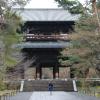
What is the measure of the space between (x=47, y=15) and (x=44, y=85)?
11.6m

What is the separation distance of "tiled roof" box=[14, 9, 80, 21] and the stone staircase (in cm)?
732

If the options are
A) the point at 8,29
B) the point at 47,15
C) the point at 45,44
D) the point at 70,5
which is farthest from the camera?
the point at 47,15

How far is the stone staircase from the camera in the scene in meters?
40.6

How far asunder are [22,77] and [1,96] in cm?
2130

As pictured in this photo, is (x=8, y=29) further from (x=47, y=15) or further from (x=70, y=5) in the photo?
(x=47, y=15)

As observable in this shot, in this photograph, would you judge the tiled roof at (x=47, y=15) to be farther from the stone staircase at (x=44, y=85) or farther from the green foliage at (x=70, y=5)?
the stone staircase at (x=44, y=85)

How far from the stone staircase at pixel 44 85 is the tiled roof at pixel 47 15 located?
7325 millimetres

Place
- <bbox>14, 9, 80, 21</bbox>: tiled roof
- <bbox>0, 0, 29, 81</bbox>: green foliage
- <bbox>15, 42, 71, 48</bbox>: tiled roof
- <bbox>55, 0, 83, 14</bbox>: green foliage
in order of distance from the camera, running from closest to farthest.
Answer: <bbox>0, 0, 29, 81</bbox>: green foliage, <bbox>55, 0, 83, 14</bbox>: green foliage, <bbox>15, 42, 71, 48</bbox>: tiled roof, <bbox>14, 9, 80, 21</bbox>: tiled roof

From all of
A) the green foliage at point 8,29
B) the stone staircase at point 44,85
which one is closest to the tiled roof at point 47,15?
the stone staircase at point 44,85

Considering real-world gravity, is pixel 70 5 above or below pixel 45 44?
above

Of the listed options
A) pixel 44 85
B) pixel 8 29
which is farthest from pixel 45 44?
pixel 8 29

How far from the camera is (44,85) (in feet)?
138

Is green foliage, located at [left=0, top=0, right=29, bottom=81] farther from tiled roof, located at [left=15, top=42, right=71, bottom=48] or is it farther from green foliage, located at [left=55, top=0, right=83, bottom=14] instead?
tiled roof, located at [left=15, top=42, right=71, bottom=48]

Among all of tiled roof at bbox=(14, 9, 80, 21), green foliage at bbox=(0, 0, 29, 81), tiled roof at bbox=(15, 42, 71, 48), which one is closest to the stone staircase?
tiled roof at bbox=(15, 42, 71, 48)
